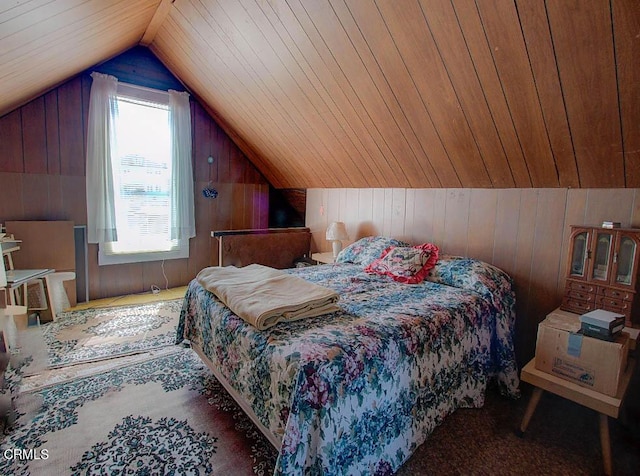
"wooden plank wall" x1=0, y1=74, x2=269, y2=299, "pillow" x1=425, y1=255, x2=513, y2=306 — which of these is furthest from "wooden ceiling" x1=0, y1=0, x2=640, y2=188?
"pillow" x1=425, y1=255, x2=513, y2=306

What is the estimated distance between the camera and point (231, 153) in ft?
15.4

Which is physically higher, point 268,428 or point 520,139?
point 520,139

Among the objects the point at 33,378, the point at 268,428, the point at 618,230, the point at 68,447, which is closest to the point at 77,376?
the point at 33,378

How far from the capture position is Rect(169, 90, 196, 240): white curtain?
4.14 metres

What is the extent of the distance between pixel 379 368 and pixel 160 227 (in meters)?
3.54

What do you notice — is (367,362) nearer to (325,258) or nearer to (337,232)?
(337,232)

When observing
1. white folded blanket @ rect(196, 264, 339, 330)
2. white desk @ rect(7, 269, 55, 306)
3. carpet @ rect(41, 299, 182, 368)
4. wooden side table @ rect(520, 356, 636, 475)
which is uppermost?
white folded blanket @ rect(196, 264, 339, 330)

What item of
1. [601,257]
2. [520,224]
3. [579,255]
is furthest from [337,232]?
[601,257]

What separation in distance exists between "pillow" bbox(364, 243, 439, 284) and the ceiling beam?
266cm

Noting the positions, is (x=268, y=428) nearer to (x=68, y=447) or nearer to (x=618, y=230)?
(x=68, y=447)

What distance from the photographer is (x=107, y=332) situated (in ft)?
9.93

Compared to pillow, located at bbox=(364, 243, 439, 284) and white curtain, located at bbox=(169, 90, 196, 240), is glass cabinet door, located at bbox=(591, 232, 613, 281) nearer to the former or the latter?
pillow, located at bbox=(364, 243, 439, 284)

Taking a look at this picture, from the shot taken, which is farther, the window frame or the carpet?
the window frame

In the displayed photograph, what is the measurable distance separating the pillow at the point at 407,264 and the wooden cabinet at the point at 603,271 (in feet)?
2.87
